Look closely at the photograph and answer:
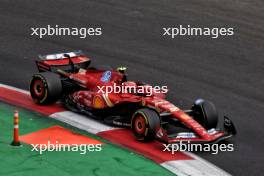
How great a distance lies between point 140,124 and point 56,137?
1.68 metres

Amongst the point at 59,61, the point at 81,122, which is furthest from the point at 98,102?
the point at 59,61

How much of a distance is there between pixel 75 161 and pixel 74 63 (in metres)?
3.81

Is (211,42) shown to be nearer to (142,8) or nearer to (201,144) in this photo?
(142,8)

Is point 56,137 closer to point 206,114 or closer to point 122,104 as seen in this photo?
point 122,104

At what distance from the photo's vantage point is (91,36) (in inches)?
838

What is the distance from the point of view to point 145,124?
14344 mm

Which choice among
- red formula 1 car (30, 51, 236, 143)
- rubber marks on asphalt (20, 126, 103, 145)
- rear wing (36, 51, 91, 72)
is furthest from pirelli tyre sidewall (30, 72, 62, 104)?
rubber marks on asphalt (20, 126, 103, 145)

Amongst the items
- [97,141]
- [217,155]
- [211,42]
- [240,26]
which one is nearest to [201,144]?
[217,155]

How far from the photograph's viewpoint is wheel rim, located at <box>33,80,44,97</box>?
635 inches

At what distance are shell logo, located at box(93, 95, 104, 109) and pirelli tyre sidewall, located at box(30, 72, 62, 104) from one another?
2.83ft

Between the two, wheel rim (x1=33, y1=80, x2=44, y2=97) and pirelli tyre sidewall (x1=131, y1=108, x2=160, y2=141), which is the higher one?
wheel rim (x1=33, y1=80, x2=44, y2=97)

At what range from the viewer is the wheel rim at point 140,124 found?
14438 millimetres

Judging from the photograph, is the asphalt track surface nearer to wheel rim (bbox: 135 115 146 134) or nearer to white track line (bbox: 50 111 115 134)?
wheel rim (bbox: 135 115 146 134)

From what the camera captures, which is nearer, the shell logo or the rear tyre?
the rear tyre
